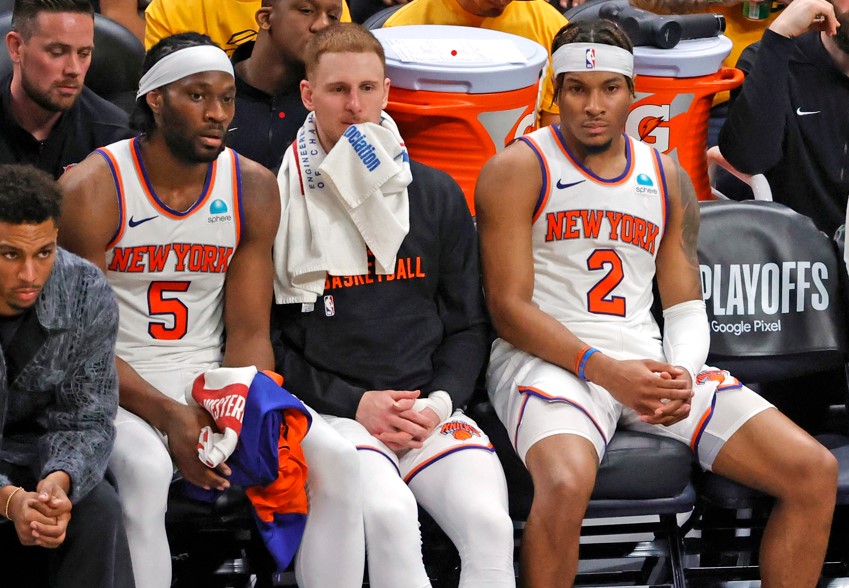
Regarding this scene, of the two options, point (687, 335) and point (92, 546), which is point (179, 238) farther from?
point (687, 335)

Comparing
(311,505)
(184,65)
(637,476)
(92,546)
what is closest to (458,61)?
(184,65)

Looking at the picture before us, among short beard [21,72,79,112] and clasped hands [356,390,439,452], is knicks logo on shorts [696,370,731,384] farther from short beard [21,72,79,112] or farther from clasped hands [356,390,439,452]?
short beard [21,72,79,112]

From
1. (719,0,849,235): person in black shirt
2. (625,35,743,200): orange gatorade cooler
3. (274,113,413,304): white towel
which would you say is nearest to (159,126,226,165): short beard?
(274,113,413,304): white towel

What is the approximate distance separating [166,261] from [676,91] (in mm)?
1859

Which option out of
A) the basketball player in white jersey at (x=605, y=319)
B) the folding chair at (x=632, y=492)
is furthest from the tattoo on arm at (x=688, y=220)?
the folding chair at (x=632, y=492)

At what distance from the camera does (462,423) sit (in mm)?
3277

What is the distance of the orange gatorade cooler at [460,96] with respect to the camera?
3.86m

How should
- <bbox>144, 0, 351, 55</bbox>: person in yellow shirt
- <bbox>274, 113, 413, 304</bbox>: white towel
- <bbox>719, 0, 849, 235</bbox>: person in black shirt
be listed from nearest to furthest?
<bbox>274, 113, 413, 304</bbox>: white towel, <bbox>719, 0, 849, 235</bbox>: person in black shirt, <bbox>144, 0, 351, 55</bbox>: person in yellow shirt

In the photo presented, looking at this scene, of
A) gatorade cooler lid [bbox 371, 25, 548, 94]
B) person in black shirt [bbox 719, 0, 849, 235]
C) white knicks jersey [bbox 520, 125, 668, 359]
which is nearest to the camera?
white knicks jersey [bbox 520, 125, 668, 359]

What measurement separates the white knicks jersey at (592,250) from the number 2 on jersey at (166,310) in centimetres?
93

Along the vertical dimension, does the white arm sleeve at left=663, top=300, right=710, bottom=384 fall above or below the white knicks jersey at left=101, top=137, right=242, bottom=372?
below

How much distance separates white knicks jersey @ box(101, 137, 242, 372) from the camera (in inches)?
126

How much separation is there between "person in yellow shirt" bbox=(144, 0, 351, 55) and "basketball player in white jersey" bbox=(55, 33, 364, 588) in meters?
1.25

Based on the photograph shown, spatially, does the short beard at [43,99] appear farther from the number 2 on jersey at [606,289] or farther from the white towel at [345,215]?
the number 2 on jersey at [606,289]
